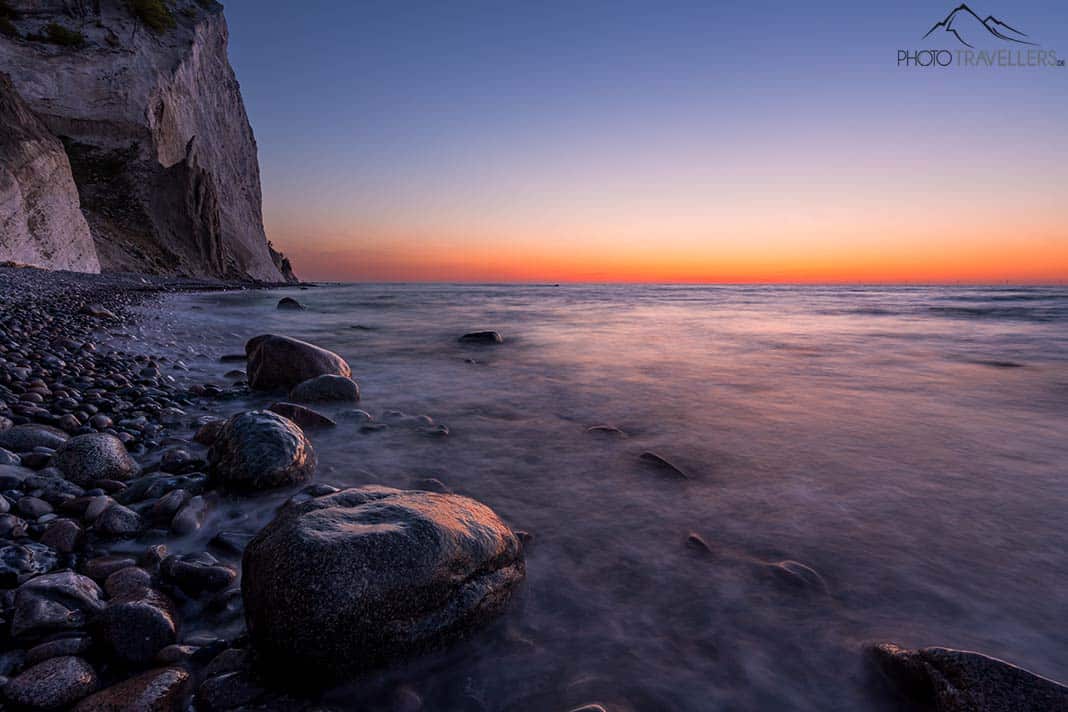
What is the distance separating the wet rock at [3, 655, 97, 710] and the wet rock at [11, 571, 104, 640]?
0.18 metres

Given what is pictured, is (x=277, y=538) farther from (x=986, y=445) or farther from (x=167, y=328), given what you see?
(x=167, y=328)

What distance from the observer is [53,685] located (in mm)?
1480

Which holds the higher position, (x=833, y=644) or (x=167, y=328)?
(x=167, y=328)

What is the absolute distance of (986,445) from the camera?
4.31m

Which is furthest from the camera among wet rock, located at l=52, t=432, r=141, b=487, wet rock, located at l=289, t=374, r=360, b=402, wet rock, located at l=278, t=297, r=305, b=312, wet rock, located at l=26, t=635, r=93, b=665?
wet rock, located at l=278, t=297, r=305, b=312

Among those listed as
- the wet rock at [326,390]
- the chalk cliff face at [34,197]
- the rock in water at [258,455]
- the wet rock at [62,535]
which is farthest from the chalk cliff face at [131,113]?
the wet rock at [62,535]

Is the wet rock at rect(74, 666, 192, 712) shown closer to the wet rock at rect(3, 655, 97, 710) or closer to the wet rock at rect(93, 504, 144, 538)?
the wet rock at rect(3, 655, 97, 710)

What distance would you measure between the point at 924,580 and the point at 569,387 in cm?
438

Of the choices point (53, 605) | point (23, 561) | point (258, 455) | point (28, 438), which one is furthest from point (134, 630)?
point (28, 438)

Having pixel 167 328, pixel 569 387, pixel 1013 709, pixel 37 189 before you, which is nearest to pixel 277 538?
pixel 1013 709

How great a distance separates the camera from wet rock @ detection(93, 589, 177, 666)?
1.66m

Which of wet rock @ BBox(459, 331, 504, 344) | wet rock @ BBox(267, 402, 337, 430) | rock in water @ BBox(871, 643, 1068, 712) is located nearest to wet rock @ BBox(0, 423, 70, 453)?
wet rock @ BBox(267, 402, 337, 430)

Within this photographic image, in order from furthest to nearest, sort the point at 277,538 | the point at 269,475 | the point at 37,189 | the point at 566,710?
the point at 37,189
the point at 269,475
the point at 277,538
the point at 566,710

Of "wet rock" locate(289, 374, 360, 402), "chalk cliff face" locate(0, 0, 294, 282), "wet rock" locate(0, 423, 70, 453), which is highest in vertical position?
"chalk cliff face" locate(0, 0, 294, 282)
